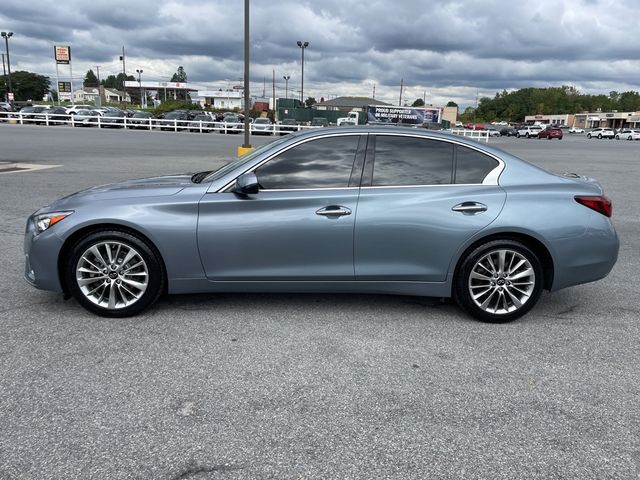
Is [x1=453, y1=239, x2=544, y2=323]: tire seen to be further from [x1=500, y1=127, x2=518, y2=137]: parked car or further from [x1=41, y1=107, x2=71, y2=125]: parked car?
[x1=500, y1=127, x2=518, y2=137]: parked car

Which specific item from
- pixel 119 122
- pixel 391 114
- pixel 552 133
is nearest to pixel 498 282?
pixel 391 114

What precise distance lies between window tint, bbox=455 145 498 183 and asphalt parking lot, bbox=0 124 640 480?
3.88 ft

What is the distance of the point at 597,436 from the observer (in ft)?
9.35

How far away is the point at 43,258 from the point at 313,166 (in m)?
2.27

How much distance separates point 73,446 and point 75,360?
40.1 inches

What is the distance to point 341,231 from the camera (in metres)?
4.14

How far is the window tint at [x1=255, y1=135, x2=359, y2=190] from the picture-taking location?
168 inches

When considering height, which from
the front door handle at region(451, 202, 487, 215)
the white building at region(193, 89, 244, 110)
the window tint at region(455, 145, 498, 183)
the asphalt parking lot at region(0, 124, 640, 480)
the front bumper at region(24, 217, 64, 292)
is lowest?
the asphalt parking lot at region(0, 124, 640, 480)

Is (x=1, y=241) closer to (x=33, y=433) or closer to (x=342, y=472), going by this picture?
(x=33, y=433)

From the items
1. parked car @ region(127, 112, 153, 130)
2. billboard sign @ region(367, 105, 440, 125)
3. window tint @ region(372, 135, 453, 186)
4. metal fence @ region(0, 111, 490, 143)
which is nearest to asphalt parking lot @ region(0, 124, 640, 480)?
window tint @ region(372, 135, 453, 186)

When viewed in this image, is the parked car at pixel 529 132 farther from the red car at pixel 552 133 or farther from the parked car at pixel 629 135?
the parked car at pixel 629 135

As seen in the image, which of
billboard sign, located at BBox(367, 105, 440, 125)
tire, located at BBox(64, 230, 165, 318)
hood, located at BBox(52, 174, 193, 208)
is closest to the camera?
tire, located at BBox(64, 230, 165, 318)

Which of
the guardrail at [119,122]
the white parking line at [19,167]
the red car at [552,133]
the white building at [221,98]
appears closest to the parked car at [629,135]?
the red car at [552,133]

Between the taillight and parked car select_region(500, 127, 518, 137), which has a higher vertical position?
parked car select_region(500, 127, 518, 137)
